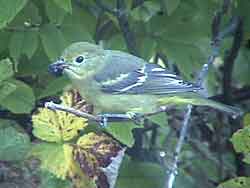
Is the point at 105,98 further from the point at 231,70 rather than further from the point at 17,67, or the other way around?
the point at 231,70

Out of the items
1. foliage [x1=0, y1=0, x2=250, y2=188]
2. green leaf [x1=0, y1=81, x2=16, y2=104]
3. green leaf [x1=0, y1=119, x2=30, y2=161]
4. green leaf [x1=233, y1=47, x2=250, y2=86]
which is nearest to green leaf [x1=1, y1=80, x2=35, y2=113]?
foliage [x1=0, y1=0, x2=250, y2=188]

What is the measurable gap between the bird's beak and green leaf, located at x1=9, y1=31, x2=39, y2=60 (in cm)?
16

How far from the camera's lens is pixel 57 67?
10.0 feet

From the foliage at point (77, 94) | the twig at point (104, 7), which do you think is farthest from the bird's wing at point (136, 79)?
the twig at point (104, 7)

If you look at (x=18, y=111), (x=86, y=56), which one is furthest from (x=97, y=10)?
(x=18, y=111)

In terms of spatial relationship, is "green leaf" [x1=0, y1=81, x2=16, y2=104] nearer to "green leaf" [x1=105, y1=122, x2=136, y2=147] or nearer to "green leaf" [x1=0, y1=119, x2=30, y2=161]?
"green leaf" [x1=0, y1=119, x2=30, y2=161]

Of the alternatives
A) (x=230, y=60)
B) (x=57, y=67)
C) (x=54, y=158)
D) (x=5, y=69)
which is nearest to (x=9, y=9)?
(x=5, y=69)

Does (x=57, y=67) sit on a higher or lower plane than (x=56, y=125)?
higher

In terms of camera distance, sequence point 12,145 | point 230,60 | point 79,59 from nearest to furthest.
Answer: point 12,145
point 79,59
point 230,60

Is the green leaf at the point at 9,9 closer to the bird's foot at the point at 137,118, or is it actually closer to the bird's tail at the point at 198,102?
the bird's foot at the point at 137,118

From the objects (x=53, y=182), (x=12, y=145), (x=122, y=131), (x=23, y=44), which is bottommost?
(x=53, y=182)

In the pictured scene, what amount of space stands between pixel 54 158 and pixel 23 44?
2.16ft

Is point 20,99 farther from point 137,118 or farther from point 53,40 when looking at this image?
point 137,118

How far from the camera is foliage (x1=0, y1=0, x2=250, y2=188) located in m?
2.78
